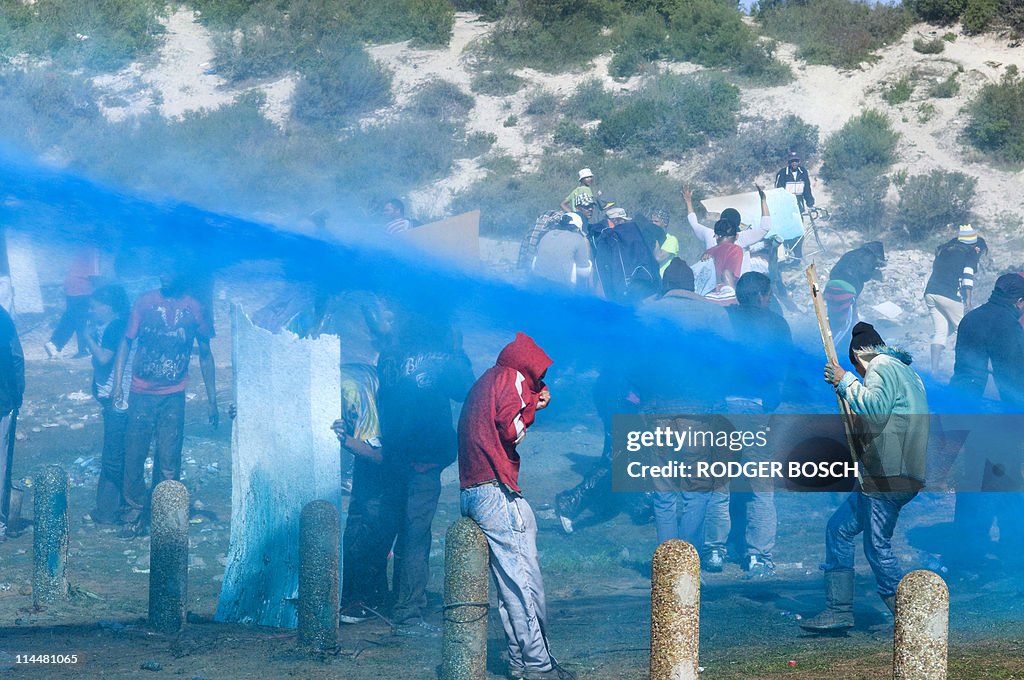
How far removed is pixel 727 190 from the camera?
76.6ft

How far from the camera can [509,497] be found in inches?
230

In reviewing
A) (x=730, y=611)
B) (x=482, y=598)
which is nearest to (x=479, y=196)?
(x=730, y=611)

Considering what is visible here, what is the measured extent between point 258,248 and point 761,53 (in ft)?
68.2

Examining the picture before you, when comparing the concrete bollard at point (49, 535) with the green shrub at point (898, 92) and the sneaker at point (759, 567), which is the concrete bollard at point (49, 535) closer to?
the sneaker at point (759, 567)

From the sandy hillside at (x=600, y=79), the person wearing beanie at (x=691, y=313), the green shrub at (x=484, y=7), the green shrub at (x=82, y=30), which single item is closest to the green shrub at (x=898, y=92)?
the sandy hillside at (x=600, y=79)

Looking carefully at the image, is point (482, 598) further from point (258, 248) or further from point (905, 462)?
point (258, 248)

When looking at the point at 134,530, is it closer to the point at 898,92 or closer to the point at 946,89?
the point at 898,92

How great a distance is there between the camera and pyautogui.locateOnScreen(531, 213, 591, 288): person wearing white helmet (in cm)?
1169

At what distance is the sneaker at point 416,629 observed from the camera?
269 inches

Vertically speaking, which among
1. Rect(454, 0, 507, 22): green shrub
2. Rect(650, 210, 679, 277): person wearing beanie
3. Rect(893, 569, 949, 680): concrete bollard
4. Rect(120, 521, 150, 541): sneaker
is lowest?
Rect(893, 569, 949, 680): concrete bollard

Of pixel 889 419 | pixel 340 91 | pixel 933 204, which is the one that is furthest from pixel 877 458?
pixel 340 91

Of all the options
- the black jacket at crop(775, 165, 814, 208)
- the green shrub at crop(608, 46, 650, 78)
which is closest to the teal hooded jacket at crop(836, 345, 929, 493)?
the black jacket at crop(775, 165, 814, 208)

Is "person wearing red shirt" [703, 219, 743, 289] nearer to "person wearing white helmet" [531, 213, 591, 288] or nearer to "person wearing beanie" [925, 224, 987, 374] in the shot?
"person wearing white helmet" [531, 213, 591, 288]

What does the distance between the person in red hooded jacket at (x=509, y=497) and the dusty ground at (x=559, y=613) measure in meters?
0.38
